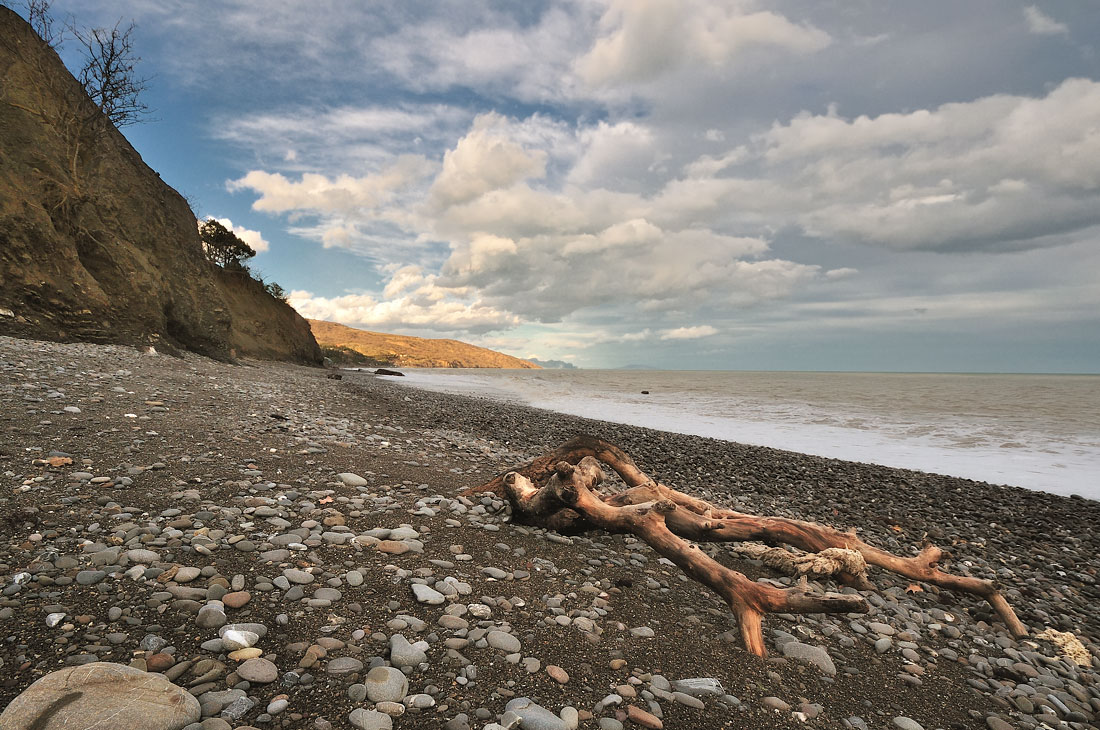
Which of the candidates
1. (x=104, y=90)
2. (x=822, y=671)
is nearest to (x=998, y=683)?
(x=822, y=671)

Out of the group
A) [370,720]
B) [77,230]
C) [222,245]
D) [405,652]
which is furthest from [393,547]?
[222,245]

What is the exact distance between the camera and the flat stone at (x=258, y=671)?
2695mm

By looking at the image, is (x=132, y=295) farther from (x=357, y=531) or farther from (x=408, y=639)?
(x=408, y=639)

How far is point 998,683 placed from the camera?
3873mm

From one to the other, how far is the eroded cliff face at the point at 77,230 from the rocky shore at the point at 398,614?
9002 mm

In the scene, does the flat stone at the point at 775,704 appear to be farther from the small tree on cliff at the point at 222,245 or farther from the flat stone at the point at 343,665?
the small tree on cliff at the point at 222,245

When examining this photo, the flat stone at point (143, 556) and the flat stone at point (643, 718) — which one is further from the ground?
the flat stone at point (143, 556)

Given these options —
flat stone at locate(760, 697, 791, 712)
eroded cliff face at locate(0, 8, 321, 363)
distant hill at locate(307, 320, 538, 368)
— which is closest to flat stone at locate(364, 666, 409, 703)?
flat stone at locate(760, 697, 791, 712)

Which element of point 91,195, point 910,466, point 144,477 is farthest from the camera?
point 91,195

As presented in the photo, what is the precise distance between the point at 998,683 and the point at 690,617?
2430 mm

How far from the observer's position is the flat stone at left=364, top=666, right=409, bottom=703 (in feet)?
8.90

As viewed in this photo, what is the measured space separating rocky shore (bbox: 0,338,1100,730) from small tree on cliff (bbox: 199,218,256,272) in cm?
3387

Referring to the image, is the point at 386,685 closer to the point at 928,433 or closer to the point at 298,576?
the point at 298,576

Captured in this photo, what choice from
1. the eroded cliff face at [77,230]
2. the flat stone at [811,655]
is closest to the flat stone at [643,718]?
the flat stone at [811,655]
